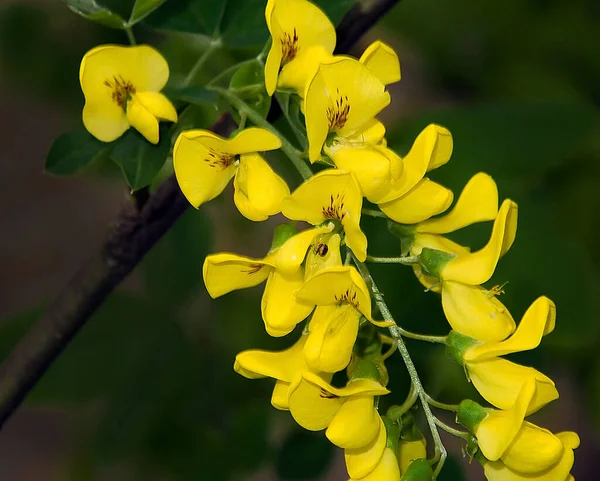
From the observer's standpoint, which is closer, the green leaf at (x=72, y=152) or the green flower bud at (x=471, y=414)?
the green flower bud at (x=471, y=414)

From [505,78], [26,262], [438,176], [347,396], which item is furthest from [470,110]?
[26,262]

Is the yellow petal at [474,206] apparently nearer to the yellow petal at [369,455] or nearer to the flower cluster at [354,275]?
the flower cluster at [354,275]

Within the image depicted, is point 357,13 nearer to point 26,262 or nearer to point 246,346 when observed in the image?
point 246,346

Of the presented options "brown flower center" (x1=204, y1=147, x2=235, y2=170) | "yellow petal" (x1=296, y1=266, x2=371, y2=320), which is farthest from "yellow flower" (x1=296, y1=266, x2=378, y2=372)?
"brown flower center" (x1=204, y1=147, x2=235, y2=170)

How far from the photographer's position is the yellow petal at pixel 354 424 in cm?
46

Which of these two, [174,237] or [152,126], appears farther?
[174,237]

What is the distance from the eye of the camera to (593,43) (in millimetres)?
1343

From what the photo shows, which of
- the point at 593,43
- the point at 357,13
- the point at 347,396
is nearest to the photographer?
the point at 347,396

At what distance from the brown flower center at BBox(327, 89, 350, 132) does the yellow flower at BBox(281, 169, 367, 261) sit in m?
0.06

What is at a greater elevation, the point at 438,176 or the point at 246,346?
the point at 438,176

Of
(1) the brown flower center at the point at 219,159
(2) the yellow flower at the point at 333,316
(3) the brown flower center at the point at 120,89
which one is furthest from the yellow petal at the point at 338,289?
(3) the brown flower center at the point at 120,89

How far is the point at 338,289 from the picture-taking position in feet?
1.44

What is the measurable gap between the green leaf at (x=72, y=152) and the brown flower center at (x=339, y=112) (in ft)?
0.67

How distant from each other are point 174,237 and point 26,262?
1.08m
